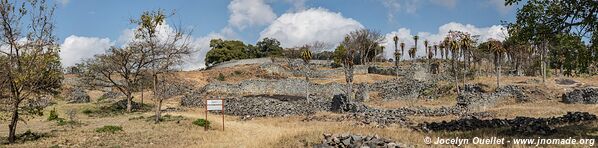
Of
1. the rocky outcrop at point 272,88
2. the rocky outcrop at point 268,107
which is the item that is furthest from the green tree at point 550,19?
the rocky outcrop at point 272,88

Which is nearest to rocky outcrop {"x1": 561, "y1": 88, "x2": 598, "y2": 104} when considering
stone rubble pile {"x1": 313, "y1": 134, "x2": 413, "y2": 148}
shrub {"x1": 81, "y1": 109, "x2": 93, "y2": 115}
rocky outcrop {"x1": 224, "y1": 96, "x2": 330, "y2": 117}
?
rocky outcrop {"x1": 224, "y1": 96, "x2": 330, "y2": 117}

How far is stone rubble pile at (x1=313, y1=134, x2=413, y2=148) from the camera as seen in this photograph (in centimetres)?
A: 1374

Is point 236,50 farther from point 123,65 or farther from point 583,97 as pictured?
point 583,97

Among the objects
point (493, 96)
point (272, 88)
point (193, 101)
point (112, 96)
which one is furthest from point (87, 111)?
point (493, 96)

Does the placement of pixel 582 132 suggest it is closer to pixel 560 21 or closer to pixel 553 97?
pixel 560 21

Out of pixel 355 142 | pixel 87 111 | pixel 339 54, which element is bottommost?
pixel 87 111

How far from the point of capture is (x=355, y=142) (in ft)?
46.9

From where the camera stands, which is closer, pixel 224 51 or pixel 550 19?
pixel 550 19

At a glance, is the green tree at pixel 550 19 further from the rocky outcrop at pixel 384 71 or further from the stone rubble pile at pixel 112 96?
the rocky outcrop at pixel 384 71

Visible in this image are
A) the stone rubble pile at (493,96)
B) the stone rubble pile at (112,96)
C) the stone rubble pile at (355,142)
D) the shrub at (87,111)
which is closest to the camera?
the stone rubble pile at (355,142)

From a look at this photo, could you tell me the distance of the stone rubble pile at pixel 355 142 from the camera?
45.1ft

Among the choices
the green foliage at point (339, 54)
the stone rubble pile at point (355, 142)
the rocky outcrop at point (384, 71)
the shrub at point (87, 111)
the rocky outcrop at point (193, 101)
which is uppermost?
the green foliage at point (339, 54)

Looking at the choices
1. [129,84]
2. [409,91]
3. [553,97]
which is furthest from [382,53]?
[129,84]

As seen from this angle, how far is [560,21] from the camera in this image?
15.8 metres
